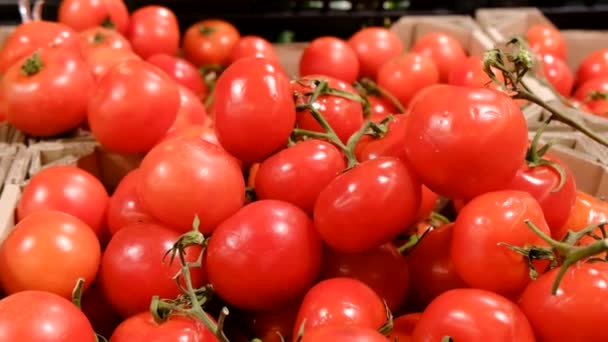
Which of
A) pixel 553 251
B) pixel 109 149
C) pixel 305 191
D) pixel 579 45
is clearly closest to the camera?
pixel 553 251

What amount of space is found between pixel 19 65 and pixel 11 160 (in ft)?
0.57

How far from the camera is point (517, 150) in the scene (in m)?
0.70

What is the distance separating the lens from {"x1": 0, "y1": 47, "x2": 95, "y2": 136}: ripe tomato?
112 cm

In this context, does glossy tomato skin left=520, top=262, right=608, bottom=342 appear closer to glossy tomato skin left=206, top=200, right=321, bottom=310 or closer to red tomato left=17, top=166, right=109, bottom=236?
glossy tomato skin left=206, top=200, right=321, bottom=310

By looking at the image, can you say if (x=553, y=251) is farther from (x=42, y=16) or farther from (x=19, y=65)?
(x=42, y=16)

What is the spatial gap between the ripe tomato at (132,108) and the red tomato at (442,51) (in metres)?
0.77

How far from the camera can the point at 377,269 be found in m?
0.76

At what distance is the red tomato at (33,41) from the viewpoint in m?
1.33

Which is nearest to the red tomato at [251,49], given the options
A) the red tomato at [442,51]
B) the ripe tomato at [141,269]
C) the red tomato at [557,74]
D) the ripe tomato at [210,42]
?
the ripe tomato at [210,42]

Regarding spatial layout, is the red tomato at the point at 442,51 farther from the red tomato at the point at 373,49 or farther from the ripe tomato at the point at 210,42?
the ripe tomato at the point at 210,42

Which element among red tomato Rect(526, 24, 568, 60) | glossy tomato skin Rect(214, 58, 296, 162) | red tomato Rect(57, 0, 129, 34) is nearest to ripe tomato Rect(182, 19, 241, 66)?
red tomato Rect(57, 0, 129, 34)

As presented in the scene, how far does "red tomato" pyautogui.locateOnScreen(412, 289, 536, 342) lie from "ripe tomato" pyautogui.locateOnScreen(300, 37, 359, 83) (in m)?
0.91

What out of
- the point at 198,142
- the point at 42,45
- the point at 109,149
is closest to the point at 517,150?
the point at 198,142

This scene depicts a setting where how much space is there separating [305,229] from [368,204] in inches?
3.7
